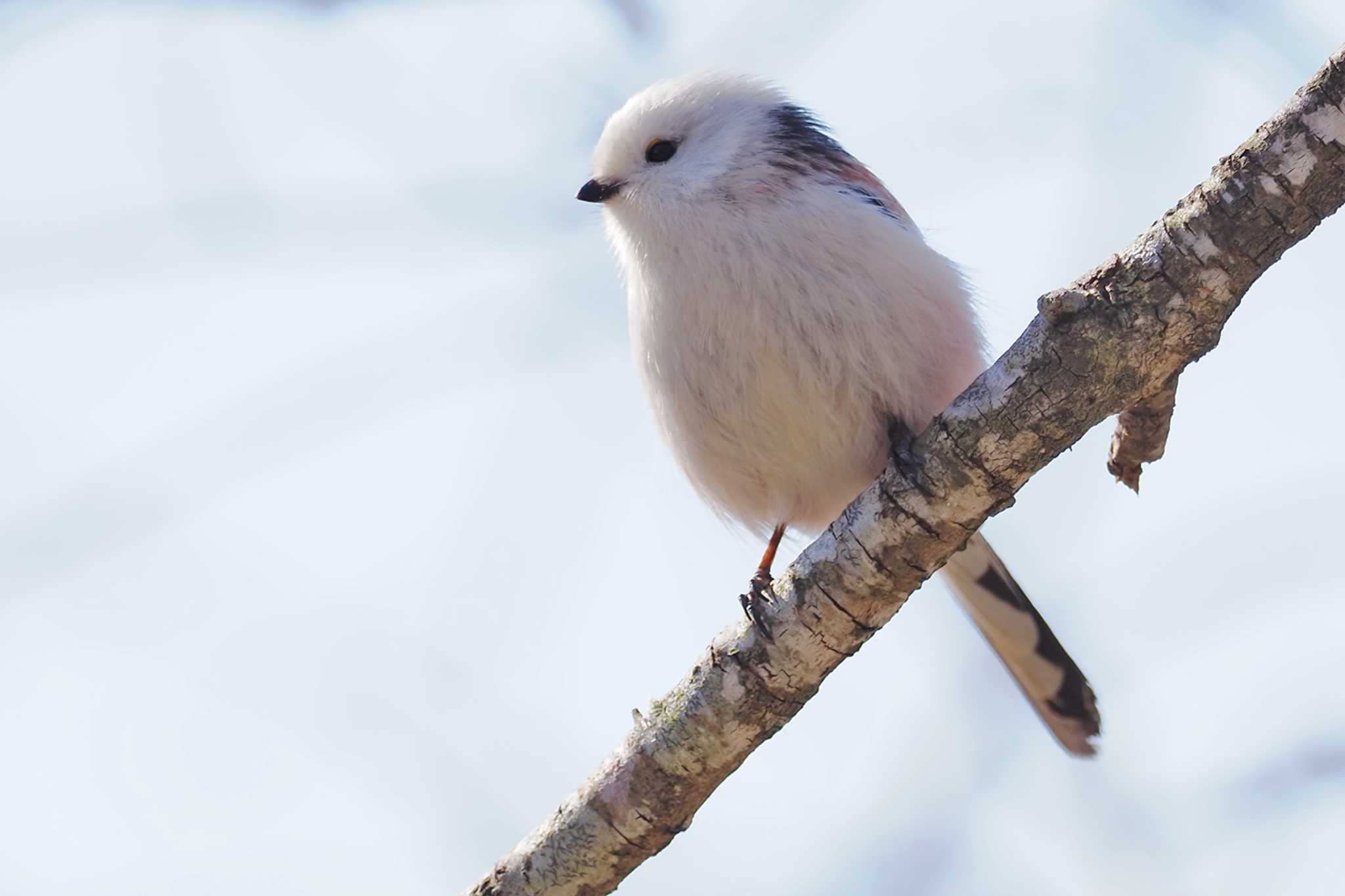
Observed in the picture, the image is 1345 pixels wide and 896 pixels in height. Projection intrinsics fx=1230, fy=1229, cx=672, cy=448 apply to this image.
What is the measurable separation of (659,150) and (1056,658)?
2.16 m

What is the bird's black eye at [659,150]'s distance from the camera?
12.7ft

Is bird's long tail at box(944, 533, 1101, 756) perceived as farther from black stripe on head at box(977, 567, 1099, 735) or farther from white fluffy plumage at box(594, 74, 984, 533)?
white fluffy plumage at box(594, 74, 984, 533)

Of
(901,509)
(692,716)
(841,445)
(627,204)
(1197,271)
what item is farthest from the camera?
(627,204)

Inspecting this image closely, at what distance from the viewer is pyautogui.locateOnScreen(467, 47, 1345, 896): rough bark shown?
2.36 m

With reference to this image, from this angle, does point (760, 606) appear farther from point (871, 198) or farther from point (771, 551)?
point (871, 198)

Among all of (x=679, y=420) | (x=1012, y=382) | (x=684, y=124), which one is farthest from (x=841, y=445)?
(x=684, y=124)

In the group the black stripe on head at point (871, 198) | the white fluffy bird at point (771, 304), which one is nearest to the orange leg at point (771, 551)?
the white fluffy bird at point (771, 304)

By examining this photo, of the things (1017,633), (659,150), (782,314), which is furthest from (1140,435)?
(659,150)

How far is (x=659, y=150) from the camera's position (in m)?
3.88

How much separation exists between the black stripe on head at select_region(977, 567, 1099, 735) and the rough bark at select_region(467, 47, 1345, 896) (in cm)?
150

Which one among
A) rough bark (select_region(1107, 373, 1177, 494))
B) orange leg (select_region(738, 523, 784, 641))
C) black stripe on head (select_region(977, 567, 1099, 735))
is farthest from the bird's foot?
black stripe on head (select_region(977, 567, 1099, 735))

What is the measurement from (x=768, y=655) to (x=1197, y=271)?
1264mm

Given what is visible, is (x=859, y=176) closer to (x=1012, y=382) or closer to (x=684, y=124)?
(x=684, y=124)

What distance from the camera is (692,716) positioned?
2.95 meters
